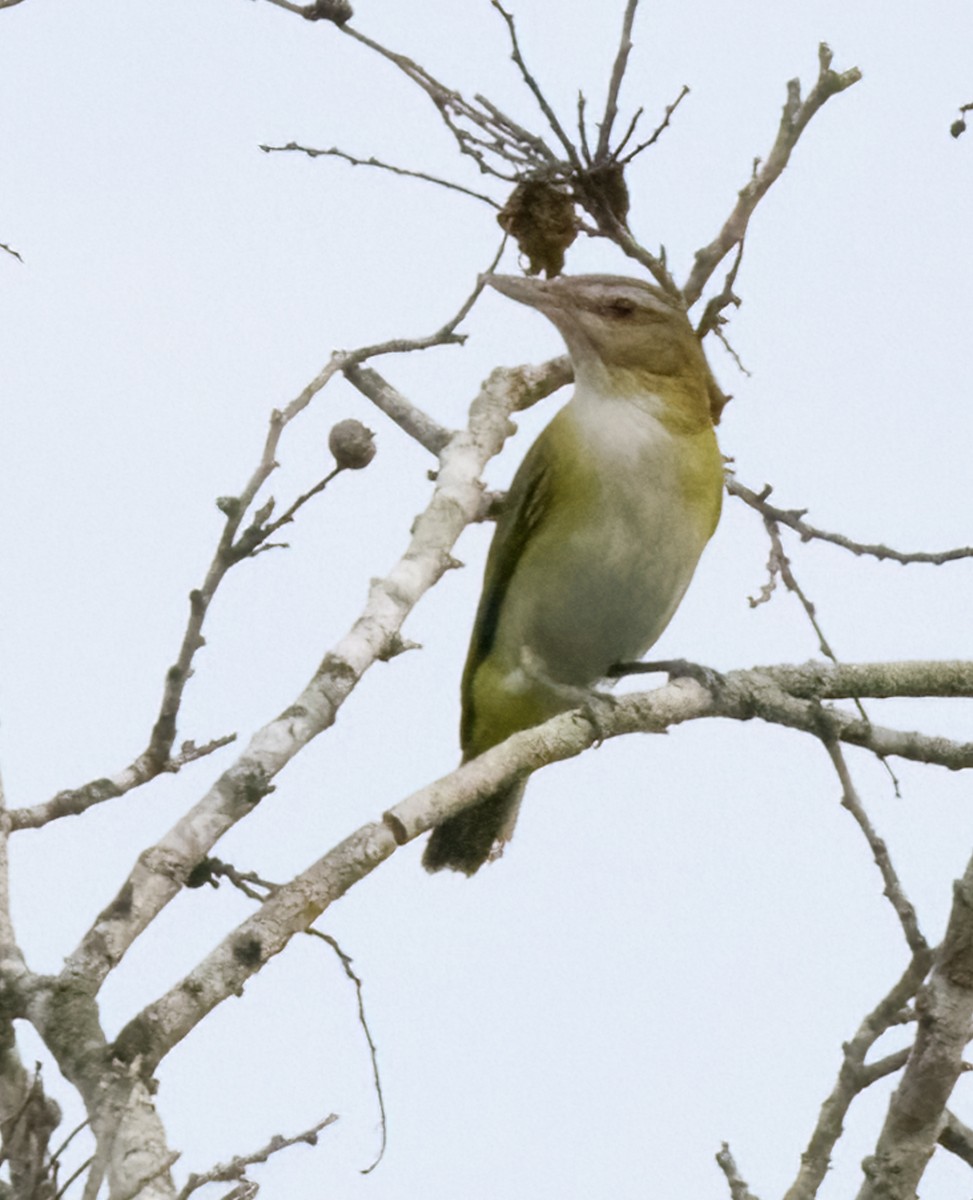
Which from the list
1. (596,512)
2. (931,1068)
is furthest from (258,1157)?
(596,512)

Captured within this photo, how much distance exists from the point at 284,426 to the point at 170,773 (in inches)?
31.2

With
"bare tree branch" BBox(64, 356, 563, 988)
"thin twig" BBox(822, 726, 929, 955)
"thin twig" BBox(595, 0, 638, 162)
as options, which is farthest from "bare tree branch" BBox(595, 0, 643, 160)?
"thin twig" BBox(822, 726, 929, 955)

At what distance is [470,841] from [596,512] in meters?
1.28

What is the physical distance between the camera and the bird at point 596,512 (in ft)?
16.8

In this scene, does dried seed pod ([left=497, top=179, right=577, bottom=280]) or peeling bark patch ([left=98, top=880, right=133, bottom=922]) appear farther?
dried seed pod ([left=497, top=179, right=577, bottom=280])

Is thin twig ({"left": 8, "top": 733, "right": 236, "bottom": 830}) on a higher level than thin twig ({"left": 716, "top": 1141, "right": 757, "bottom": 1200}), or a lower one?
higher

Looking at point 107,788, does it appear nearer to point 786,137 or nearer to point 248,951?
point 248,951

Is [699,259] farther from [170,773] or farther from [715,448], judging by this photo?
[170,773]

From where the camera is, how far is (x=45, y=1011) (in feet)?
10.2

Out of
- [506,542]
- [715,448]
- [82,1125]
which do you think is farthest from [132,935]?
[715,448]

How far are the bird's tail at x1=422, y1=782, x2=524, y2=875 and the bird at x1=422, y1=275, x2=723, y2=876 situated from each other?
0.24 meters

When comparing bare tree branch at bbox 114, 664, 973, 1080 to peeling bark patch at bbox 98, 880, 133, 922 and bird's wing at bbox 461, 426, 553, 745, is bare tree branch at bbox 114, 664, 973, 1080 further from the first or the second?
bird's wing at bbox 461, 426, 553, 745

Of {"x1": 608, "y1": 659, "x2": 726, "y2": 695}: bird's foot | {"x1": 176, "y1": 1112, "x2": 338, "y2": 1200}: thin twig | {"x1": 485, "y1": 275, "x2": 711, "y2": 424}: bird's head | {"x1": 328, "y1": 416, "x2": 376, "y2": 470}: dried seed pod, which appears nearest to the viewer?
{"x1": 176, "y1": 1112, "x2": 338, "y2": 1200}: thin twig

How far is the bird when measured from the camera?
5105 millimetres
